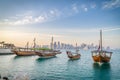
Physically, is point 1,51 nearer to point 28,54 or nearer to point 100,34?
point 28,54

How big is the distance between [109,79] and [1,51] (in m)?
91.3

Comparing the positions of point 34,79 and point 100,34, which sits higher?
point 100,34

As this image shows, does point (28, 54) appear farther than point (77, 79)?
Yes

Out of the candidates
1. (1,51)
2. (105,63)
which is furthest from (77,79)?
(1,51)

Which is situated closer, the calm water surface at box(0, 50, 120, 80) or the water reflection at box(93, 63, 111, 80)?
the calm water surface at box(0, 50, 120, 80)

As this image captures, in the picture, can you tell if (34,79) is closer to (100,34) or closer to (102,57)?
(102,57)

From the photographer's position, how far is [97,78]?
29.0 meters

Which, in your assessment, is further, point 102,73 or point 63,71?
point 63,71

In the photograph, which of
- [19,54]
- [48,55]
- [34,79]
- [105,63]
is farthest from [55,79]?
[19,54]

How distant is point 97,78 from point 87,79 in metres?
2.45

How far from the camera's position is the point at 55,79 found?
89.0 ft

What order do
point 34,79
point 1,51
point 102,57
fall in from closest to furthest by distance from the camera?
point 34,79
point 102,57
point 1,51

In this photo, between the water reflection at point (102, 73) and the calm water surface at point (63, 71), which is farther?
the water reflection at point (102, 73)

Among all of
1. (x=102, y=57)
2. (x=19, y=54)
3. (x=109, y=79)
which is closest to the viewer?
(x=109, y=79)
